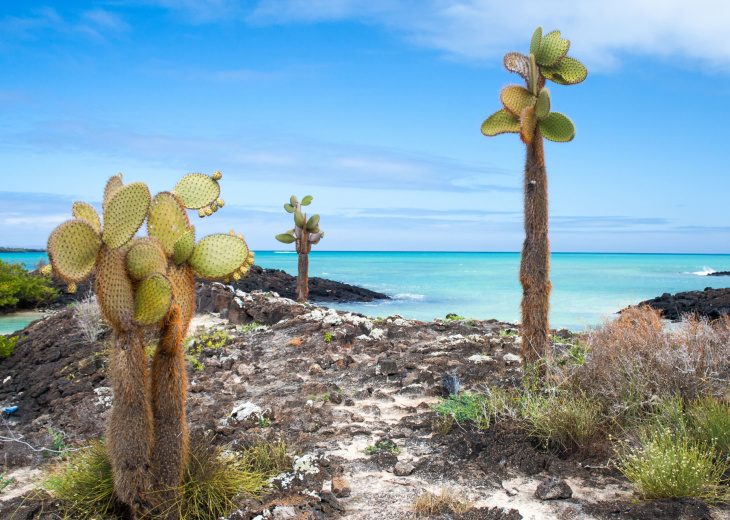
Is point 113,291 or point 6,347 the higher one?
point 113,291

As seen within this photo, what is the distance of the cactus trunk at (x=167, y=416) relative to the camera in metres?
4.07

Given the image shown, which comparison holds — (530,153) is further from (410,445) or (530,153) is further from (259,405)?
(259,405)

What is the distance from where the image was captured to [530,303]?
21.3ft

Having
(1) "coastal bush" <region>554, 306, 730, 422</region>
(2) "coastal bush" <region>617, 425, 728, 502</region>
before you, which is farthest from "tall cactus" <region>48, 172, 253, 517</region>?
(1) "coastal bush" <region>554, 306, 730, 422</region>

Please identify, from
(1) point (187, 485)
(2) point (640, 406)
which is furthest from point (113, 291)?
(2) point (640, 406)

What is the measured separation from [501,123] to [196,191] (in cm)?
421

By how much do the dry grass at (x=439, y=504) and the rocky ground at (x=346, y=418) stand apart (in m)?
0.06

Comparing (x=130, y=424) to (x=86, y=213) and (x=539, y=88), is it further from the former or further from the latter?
(x=539, y=88)

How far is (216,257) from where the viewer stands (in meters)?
4.43

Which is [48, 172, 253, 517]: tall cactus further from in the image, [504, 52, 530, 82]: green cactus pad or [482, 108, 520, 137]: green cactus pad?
[504, 52, 530, 82]: green cactus pad

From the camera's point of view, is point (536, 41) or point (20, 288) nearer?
point (536, 41)

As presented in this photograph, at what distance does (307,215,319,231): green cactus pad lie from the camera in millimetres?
17938

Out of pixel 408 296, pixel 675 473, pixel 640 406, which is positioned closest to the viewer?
pixel 675 473

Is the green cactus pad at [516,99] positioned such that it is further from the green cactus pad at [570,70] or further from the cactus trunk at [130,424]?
the cactus trunk at [130,424]
